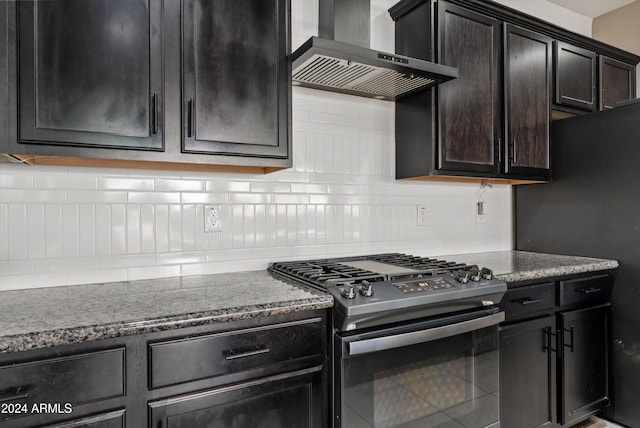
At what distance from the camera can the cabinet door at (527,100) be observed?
2.38 meters

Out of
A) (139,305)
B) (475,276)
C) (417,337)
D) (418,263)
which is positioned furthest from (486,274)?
(139,305)

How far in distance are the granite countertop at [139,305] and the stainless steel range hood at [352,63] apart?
96 cm

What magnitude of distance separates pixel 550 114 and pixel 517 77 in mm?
374

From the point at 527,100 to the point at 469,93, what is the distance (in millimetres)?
498

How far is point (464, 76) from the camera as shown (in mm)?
2207

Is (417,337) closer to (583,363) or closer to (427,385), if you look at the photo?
(427,385)

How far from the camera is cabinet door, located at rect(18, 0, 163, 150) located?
126 cm

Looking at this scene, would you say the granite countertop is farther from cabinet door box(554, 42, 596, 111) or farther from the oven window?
cabinet door box(554, 42, 596, 111)

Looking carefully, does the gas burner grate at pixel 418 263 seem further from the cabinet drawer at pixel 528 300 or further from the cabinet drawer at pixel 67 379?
the cabinet drawer at pixel 67 379

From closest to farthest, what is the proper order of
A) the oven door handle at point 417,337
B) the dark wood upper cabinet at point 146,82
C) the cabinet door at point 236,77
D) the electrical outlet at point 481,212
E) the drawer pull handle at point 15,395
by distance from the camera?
the drawer pull handle at point 15,395 < the dark wood upper cabinet at point 146,82 < the oven door handle at point 417,337 < the cabinet door at point 236,77 < the electrical outlet at point 481,212

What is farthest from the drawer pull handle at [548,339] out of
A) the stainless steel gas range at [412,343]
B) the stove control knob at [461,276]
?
the stove control knob at [461,276]

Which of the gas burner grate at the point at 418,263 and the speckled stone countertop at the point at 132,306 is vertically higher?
the gas burner grate at the point at 418,263

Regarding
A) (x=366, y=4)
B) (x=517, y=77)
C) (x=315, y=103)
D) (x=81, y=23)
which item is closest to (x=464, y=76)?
(x=517, y=77)

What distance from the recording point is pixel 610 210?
2287 mm
